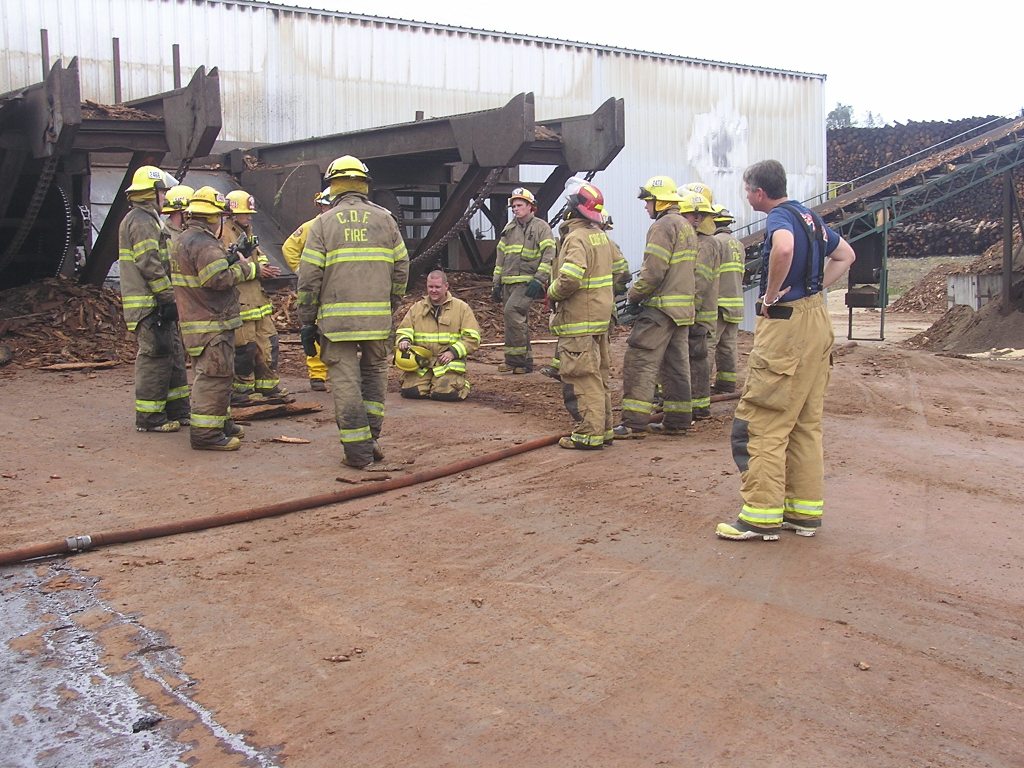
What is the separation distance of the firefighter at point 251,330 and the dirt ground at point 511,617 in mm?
1809

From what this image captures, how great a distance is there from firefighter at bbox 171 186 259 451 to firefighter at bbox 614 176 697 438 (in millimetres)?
3030

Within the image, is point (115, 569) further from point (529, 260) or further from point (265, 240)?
point (265, 240)

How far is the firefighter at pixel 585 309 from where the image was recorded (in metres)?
7.77

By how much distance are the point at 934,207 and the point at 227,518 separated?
1332 inches

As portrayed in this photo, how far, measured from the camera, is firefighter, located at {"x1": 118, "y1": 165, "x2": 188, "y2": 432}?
8.30 m

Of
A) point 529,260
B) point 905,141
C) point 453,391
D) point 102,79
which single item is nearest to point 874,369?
point 529,260

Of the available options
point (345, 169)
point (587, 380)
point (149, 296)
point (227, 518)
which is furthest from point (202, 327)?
point (587, 380)

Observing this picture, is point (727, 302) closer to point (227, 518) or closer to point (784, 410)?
point (784, 410)

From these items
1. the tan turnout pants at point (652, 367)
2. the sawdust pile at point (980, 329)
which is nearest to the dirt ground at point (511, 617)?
the tan turnout pants at point (652, 367)

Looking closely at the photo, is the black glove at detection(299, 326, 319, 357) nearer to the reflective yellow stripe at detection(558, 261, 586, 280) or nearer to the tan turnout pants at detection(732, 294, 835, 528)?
the reflective yellow stripe at detection(558, 261, 586, 280)

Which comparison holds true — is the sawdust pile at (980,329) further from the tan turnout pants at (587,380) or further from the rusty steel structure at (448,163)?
the tan turnout pants at (587,380)

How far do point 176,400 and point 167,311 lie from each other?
0.79m

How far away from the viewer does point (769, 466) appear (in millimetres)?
5531

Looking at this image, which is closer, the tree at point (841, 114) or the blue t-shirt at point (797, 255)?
the blue t-shirt at point (797, 255)
